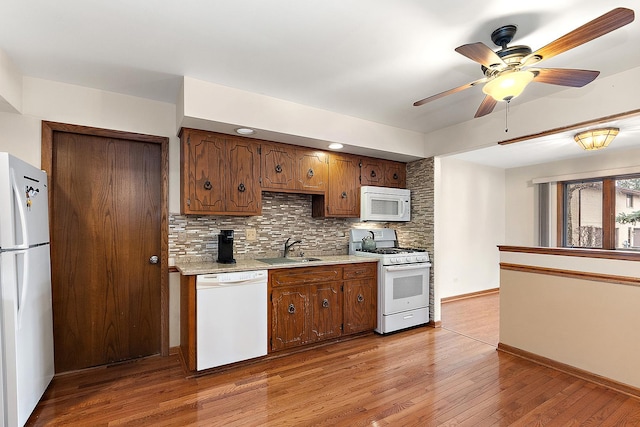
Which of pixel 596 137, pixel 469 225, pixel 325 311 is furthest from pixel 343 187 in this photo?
pixel 469 225

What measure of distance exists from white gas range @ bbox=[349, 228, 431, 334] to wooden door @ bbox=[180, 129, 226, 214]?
6.04ft

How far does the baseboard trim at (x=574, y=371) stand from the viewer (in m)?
2.34

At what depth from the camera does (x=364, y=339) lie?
3.44 m

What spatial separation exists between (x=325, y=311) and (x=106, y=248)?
2149 millimetres

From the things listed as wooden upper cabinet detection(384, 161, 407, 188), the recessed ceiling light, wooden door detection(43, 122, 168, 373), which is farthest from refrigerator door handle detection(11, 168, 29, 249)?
wooden upper cabinet detection(384, 161, 407, 188)

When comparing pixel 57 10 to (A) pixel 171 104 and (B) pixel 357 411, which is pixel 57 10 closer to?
(A) pixel 171 104

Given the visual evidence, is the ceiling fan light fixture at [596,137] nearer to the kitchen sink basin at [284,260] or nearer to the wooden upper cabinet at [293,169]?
the wooden upper cabinet at [293,169]

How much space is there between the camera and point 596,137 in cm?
345

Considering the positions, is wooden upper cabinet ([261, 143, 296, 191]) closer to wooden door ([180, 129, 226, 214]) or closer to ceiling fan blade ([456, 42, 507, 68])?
wooden door ([180, 129, 226, 214])

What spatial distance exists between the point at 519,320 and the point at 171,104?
13.1 ft

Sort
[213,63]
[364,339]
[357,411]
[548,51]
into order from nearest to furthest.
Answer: [548,51] < [357,411] < [213,63] < [364,339]

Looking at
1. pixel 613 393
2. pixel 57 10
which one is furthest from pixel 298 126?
pixel 613 393

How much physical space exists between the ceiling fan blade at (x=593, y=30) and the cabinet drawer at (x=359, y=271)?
95.3 inches

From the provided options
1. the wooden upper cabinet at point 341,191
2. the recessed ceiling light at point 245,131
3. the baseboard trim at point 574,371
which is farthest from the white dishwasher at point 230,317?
the baseboard trim at point 574,371
